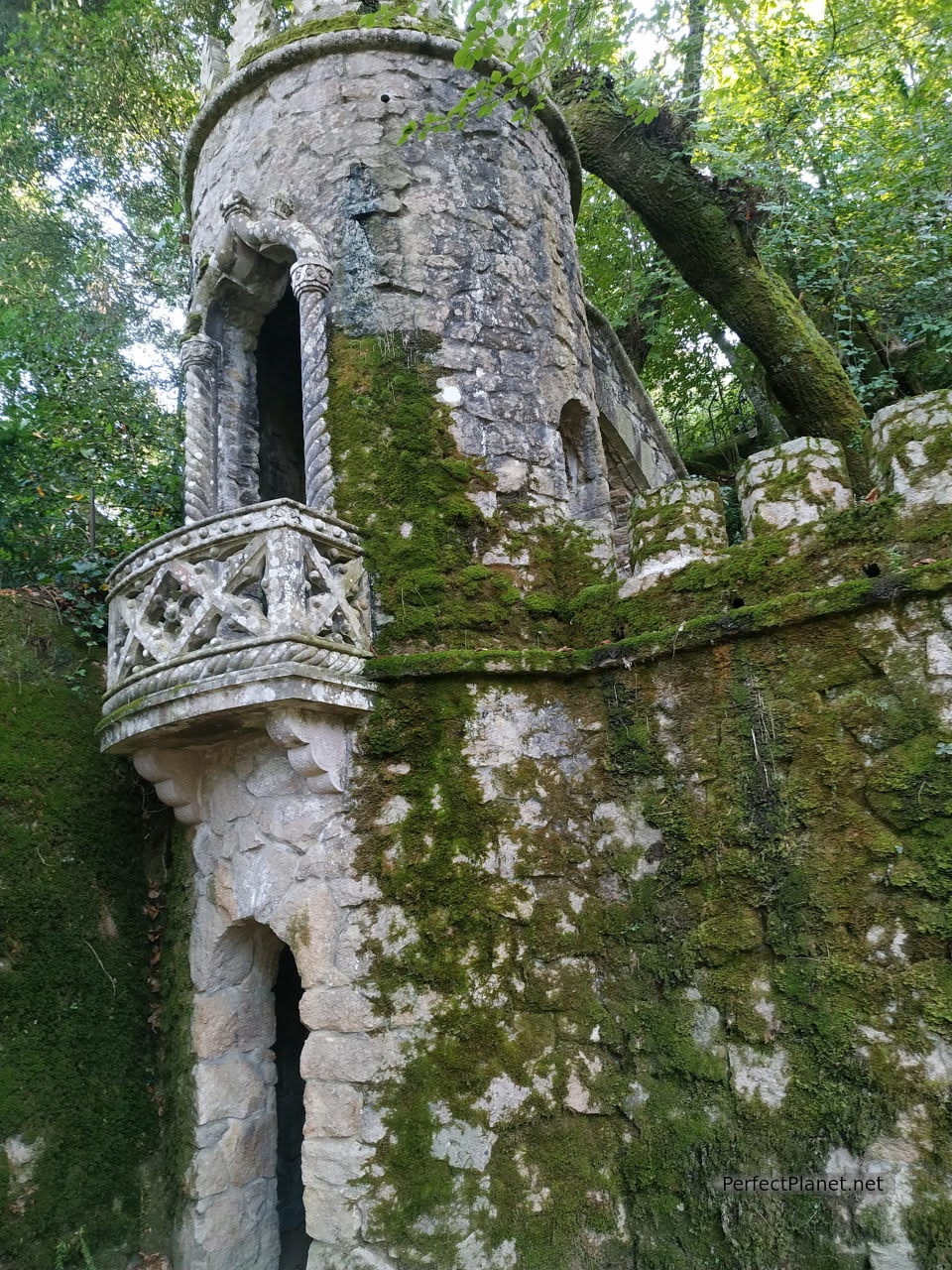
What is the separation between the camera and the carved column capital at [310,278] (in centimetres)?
459

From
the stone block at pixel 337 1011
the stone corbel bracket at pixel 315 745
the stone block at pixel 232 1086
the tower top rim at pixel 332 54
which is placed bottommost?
the stone block at pixel 232 1086

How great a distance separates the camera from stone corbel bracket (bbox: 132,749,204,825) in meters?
4.12

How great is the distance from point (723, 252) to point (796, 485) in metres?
5.25

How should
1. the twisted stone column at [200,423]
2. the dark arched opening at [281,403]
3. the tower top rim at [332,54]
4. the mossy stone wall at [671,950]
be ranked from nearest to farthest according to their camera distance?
the mossy stone wall at [671,950] → the twisted stone column at [200,423] → the tower top rim at [332,54] → the dark arched opening at [281,403]

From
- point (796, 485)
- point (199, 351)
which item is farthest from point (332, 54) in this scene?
point (796, 485)

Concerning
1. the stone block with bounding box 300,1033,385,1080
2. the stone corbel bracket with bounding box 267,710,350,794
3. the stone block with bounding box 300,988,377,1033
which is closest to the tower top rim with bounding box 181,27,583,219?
the stone corbel bracket with bounding box 267,710,350,794

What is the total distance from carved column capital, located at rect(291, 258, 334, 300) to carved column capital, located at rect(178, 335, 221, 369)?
897mm

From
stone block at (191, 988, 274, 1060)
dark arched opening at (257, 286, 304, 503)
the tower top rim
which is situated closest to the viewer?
stone block at (191, 988, 274, 1060)

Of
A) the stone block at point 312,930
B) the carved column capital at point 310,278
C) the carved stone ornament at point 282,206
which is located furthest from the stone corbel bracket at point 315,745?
the carved stone ornament at point 282,206

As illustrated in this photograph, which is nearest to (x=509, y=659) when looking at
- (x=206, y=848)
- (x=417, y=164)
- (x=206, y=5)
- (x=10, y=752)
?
(x=206, y=848)

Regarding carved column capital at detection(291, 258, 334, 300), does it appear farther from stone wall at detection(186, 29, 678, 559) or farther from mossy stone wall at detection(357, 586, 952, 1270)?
mossy stone wall at detection(357, 586, 952, 1270)

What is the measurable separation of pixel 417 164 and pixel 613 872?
4.07m

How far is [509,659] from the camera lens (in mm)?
3904

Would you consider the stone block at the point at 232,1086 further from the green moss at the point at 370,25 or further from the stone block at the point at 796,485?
the green moss at the point at 370,25
